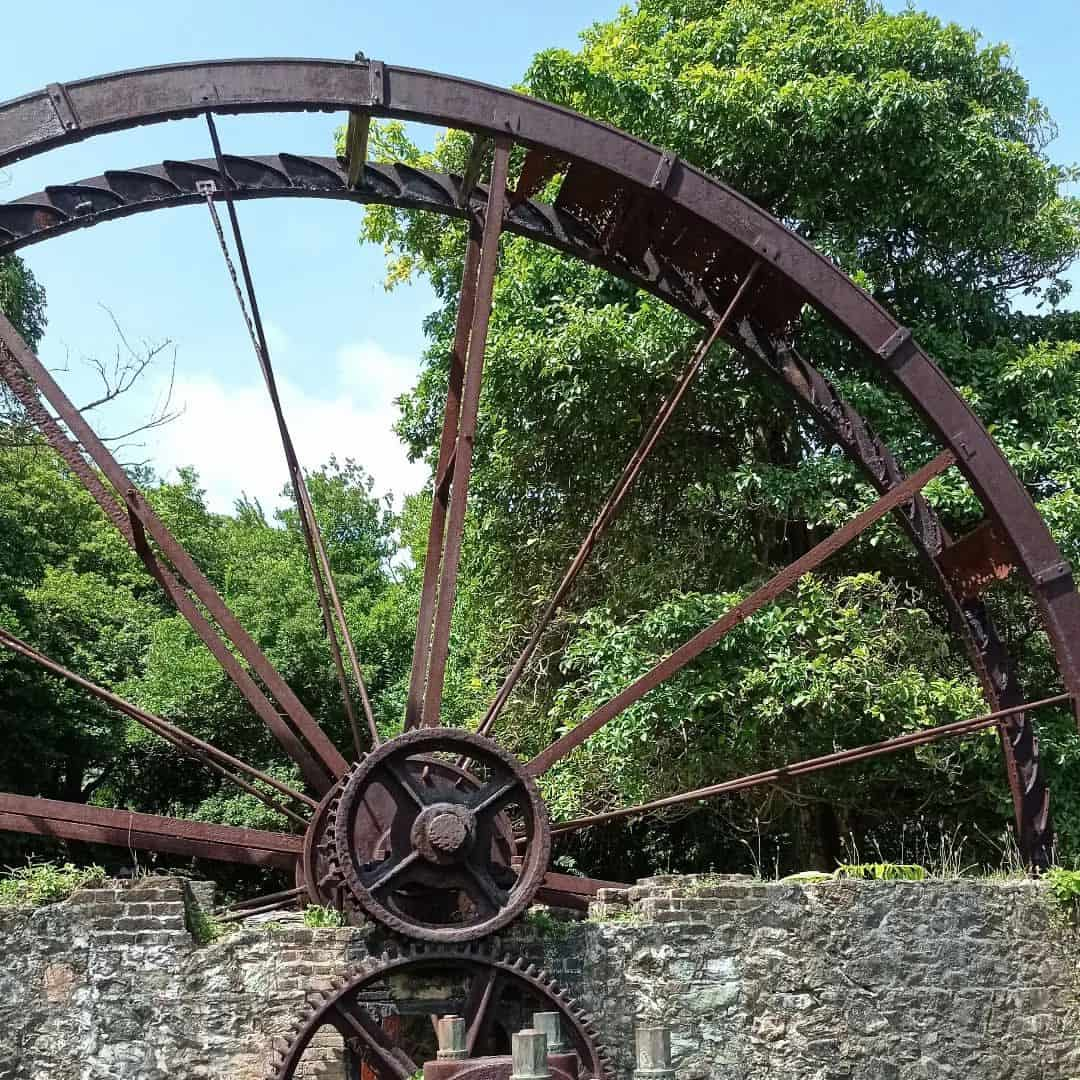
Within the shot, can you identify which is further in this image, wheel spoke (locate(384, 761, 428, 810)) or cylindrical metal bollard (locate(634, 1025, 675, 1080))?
wheel spoke (locate(384, 761, 428, 810))

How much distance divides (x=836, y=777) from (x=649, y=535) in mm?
3136

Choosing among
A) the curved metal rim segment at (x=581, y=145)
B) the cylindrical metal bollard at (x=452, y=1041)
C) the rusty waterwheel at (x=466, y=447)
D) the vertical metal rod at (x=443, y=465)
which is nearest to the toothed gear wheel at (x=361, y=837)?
the rusty waterwheel at (x=466, y=447)

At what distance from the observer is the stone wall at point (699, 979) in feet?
19.9

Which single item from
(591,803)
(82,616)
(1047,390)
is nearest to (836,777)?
(591,803)

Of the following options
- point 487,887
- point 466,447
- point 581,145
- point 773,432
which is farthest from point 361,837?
point 773,432

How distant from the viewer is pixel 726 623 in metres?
7.82

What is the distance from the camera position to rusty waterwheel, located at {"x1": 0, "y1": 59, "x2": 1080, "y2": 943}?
264 inches

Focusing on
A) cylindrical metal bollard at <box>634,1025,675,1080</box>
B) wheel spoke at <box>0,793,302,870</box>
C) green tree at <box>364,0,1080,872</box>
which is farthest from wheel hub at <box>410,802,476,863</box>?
green tree at <box>364,0,1080,872</box>

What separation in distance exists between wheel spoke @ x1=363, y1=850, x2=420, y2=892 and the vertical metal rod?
1127mm

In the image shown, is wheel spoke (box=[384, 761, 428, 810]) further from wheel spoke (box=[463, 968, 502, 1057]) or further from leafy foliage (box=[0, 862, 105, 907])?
leafy foliage (box=[0, 862, 105, 907])

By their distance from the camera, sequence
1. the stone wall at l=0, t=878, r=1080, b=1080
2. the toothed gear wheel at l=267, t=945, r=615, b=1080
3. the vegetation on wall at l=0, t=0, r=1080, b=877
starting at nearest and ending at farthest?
the stone wall at l=0, t=878, r=1080, b=1080
the toothed gear wheel at l=267, t=945, r=615, b=1080
the vegetation on wall at l=0, t=0, r=1080, b=877

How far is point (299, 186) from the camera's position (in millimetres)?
8219

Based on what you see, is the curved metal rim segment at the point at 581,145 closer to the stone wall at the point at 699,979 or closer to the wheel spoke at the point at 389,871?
the stone wall at the point at 699,979

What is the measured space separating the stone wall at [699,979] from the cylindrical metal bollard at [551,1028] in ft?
1.48
